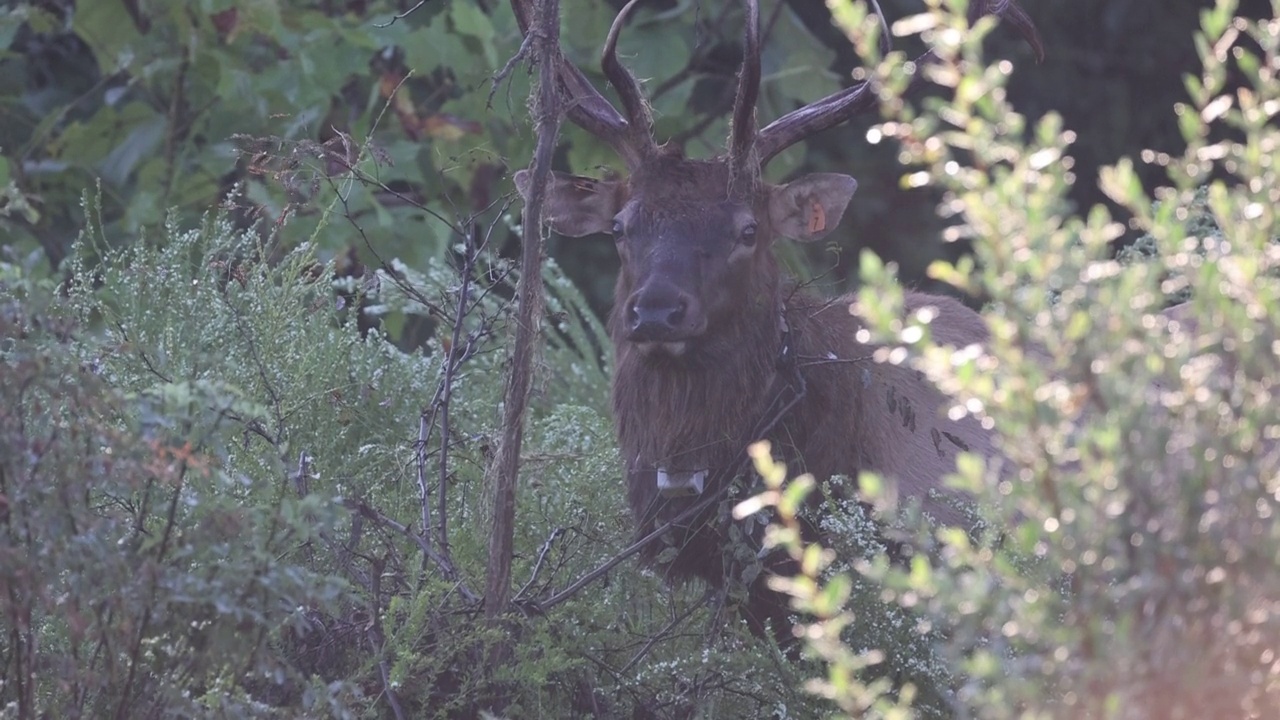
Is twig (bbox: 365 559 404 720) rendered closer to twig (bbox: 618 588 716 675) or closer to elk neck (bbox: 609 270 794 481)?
twig (bbox: 618 588 716 675)

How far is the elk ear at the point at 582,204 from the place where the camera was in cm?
430

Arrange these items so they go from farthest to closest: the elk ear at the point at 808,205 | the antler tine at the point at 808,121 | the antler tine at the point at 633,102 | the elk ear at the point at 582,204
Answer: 1. the elk ear at the point at 582,204
2. the elk ear at the point at 808,205
3. the antler tine at the point at 808,121
4. the antler tine at the point at 633,102

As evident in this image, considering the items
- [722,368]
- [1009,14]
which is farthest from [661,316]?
[1009,14]

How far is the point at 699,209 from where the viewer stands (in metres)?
3.90

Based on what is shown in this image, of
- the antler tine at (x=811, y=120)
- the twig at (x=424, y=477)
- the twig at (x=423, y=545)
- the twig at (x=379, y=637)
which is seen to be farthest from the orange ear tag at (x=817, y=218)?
the twig at (x=379, y=637)

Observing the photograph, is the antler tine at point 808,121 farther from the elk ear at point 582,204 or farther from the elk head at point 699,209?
the elk ear at point 582,204

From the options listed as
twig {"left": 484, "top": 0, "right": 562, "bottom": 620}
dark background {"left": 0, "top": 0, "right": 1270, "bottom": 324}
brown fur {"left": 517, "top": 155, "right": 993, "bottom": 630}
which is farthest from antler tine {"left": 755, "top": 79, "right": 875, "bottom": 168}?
dark background {"left": 0, "top": 0, "right": 1270, "bottom": 324}

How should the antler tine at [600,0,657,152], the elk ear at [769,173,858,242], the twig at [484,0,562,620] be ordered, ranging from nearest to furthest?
the twig at [484,0,562,620], the antler tine at [600,0,657,152], the elk ear at [769,173,858,242]

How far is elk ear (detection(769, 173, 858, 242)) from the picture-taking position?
415 cm

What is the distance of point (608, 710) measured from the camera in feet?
10.4

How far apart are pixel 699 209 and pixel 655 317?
1.36 ft

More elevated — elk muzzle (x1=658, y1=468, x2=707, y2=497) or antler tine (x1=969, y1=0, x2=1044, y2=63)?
antler tine (x1=969, y1=0, x2=1044, y2=63)

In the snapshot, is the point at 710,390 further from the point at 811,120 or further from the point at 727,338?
the point at 811,120

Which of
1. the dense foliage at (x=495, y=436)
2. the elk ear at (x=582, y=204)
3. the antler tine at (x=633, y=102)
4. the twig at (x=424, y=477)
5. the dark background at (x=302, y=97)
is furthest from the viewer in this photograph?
the dark background at (x=302, y=97)
